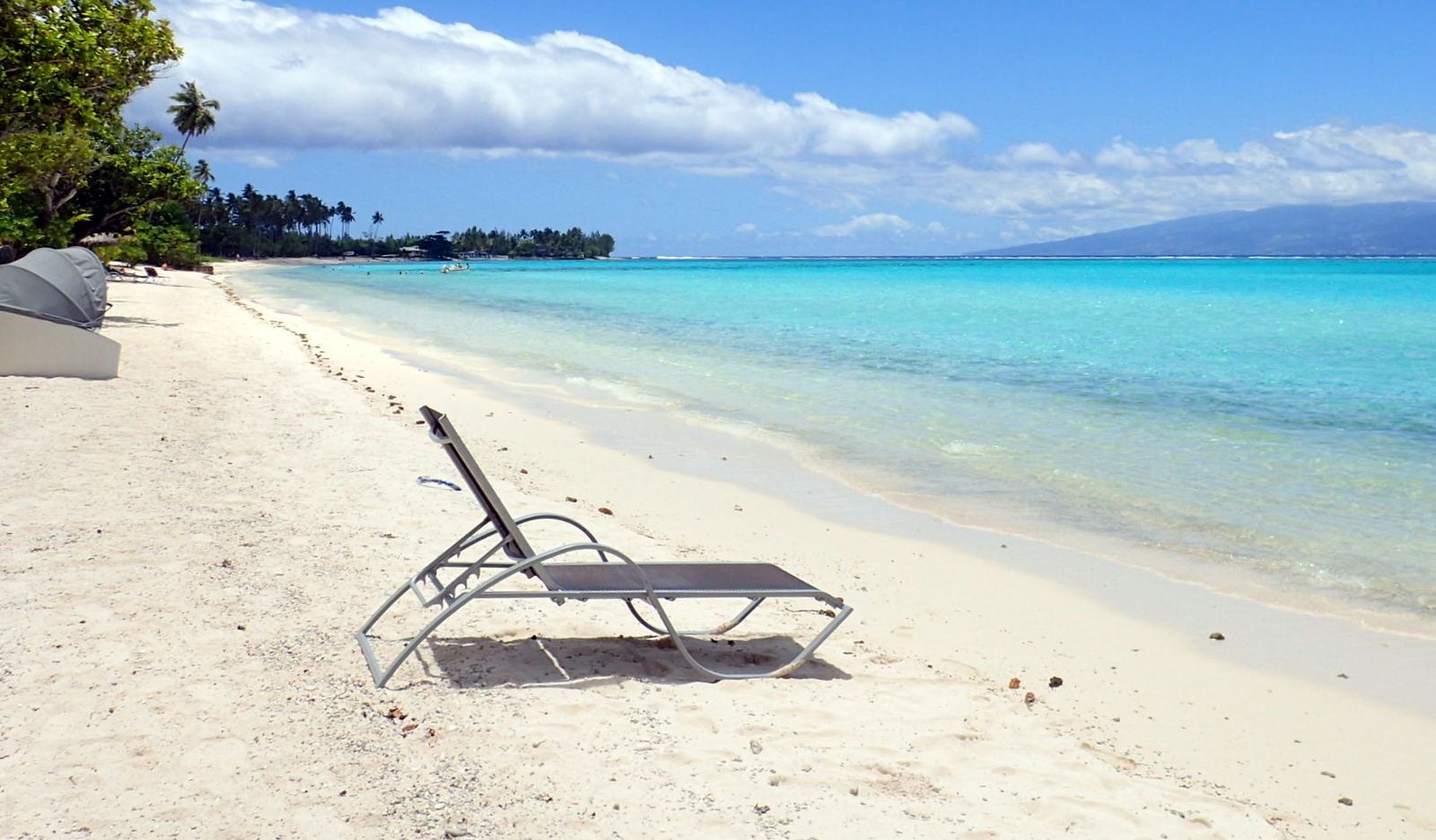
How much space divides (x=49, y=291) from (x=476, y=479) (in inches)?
431

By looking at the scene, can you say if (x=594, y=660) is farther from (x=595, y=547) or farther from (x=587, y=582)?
(x=595, y=547)

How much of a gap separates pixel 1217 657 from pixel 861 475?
4.31 meters

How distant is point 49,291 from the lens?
41.9ft

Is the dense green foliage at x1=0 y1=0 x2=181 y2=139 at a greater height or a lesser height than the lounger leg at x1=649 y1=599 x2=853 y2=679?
greater

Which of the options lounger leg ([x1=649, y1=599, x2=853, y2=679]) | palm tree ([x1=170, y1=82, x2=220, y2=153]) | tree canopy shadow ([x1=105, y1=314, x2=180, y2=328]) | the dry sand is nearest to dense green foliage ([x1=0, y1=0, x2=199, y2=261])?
tree canopy shadow ([x1=105, y1=314, x2=180, y2=328])

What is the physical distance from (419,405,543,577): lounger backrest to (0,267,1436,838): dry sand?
510mm

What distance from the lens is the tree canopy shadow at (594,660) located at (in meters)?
4.46

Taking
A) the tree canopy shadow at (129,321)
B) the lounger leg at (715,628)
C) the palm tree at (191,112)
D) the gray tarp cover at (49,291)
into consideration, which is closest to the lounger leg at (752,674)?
the lounger leg at (715,628)

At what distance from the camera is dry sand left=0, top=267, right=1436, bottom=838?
3.37m

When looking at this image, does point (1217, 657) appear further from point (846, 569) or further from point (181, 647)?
point (181, 647)

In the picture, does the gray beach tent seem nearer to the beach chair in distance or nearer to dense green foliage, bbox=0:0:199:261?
dense green foliage, bbox=0:0:199:261

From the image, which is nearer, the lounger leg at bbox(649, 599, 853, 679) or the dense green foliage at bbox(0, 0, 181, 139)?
the lounger leg at bbox(649, 599, 853, 679)

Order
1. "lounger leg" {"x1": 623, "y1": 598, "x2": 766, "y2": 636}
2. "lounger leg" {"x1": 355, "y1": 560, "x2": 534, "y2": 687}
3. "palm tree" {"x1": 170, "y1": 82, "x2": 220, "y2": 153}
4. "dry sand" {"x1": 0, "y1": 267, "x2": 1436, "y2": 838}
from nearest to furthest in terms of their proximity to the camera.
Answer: "dry sand" {"x1": 0, "y1": 267, "x2": 1436, "y2": 838} → "lounger leg" {"x1": 355, "y1": 560, "x2": 534, "y2": 687} → "lounger leg" {"x1": 623, "y1": 598, "x2": 766, "y2": 636} → "palm tree" {"x1": 170, "y1": 82, "x2": 220, "y2": 153}

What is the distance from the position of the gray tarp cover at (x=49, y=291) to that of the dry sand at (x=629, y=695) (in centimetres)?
541
